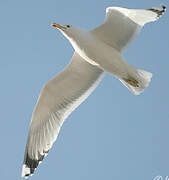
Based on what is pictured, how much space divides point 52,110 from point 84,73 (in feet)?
2.20

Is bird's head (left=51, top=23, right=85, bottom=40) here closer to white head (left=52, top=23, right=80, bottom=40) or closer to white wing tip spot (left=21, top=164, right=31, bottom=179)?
white head (left=52, top=23, right=80, bottom=40)

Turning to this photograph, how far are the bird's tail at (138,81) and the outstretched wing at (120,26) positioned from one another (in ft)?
1.43

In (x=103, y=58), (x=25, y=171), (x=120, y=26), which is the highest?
(x=120, y=26)

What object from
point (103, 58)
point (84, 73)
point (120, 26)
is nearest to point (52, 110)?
point (84, 73)

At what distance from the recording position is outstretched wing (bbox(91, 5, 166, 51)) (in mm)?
5398

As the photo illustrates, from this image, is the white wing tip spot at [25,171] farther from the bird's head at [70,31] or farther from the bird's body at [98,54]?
the bird's head at [70,31]

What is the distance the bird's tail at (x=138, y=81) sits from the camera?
5.67 metres

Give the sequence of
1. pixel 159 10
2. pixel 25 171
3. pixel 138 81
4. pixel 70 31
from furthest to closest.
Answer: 1. pixel 25 171
2. pixel 138 81
3. pixel 70 31
4. pixel 159 10

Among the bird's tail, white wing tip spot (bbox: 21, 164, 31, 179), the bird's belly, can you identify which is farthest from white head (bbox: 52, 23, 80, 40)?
white wing tip spot (bbox: 21, 164, 31, 179)

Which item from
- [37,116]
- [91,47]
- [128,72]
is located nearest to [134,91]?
[128,72]

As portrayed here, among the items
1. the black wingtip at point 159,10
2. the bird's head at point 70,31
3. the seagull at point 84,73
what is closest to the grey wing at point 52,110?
the seagull at point 84,73

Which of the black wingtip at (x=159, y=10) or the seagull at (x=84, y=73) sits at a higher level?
the black wingtip at (x=159, y=10)

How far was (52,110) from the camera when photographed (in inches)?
242

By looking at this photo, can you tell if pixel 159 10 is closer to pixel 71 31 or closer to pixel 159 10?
pixel 159 10
